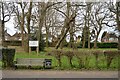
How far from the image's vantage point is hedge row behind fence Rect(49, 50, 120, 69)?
10016 millimetres

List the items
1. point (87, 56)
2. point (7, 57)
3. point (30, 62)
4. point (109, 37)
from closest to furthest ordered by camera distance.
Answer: point (87, 56), point (7, 57), point (30, 62), point (109, 37)

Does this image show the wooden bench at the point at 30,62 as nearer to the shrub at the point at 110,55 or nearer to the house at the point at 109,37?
the shrub at the point at 110,55

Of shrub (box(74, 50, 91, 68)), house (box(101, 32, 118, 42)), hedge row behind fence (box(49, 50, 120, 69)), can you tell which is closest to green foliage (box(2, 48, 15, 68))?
hedge row behind fence (box(49, 50, 120, 69))

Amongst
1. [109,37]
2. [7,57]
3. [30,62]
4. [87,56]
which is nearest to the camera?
[87,56]

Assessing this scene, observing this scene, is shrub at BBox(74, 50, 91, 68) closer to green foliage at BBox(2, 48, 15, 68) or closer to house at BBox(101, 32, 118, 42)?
green foliage at BBox(2, 48, 15, 68)

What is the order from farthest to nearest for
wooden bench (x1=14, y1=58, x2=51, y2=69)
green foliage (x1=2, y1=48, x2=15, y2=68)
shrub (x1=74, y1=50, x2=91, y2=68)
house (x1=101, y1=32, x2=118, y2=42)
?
house (x1=101, y1=32, x2=118, y2=42) → wooden bench (x1=14, y1=58, x2=51, y2=69) → green foliage (x1=2, y1=48, x2=15, y2=68) → shrub (x1=74, y1=50, x2=91, y2=68)

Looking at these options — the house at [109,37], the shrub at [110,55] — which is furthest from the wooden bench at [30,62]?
the house at [109,37]

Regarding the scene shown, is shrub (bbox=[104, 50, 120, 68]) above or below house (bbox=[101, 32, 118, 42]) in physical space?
below

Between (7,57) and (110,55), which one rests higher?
(110,55)

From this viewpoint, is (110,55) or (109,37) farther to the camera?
(109,37)

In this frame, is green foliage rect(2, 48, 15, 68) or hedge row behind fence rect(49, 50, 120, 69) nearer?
hedge row behind fence rect(49, 50, 120, 69)

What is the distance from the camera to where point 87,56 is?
1008 cm

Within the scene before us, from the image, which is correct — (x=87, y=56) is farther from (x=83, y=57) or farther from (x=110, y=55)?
(x=110, y=55)

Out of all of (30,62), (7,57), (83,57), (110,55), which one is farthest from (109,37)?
(7,57)
